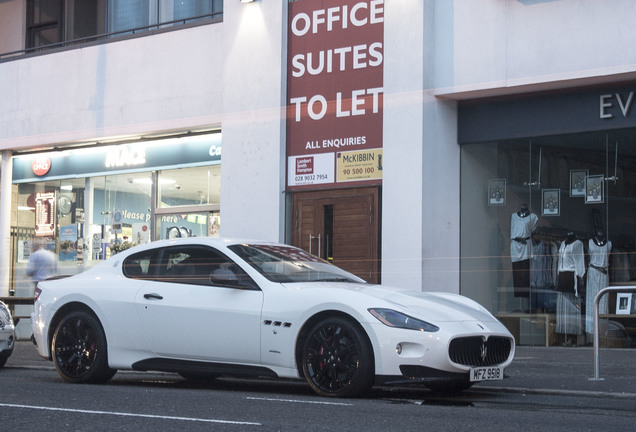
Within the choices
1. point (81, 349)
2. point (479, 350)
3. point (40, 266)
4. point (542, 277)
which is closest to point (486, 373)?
point (479, 350)

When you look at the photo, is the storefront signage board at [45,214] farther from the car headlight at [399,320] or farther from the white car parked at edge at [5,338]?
the car headlight at [399,320]

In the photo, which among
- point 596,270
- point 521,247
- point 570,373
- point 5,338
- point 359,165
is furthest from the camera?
point 359,165

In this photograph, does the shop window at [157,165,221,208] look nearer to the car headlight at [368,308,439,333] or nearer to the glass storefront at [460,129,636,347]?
the glass storefront at [460,129,636,347]

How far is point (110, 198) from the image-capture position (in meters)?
21.8

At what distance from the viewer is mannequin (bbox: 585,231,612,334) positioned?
15.7 meters

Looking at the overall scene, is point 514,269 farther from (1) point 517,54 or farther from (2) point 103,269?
(2) point 103,269

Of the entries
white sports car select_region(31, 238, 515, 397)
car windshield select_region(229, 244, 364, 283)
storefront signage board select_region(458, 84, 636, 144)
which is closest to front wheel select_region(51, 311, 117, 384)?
white sports car select_region(31, 238, 515, 397)

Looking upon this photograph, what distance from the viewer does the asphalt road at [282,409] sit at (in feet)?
21.3

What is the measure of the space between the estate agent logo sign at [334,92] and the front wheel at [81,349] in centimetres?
808

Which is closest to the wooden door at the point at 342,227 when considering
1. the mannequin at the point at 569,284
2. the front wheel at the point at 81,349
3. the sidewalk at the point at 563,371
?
the mannequin at the point at 569,284

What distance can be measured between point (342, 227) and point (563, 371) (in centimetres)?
705

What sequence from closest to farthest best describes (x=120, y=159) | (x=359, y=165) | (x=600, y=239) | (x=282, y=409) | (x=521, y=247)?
(x=282, y=409) → (x=600, y=239) → (x=521, y=247) → (x=359, y=165) → (x=120, y=159)

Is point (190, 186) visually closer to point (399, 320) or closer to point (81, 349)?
point (81, 349)

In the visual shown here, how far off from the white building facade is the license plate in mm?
7191
